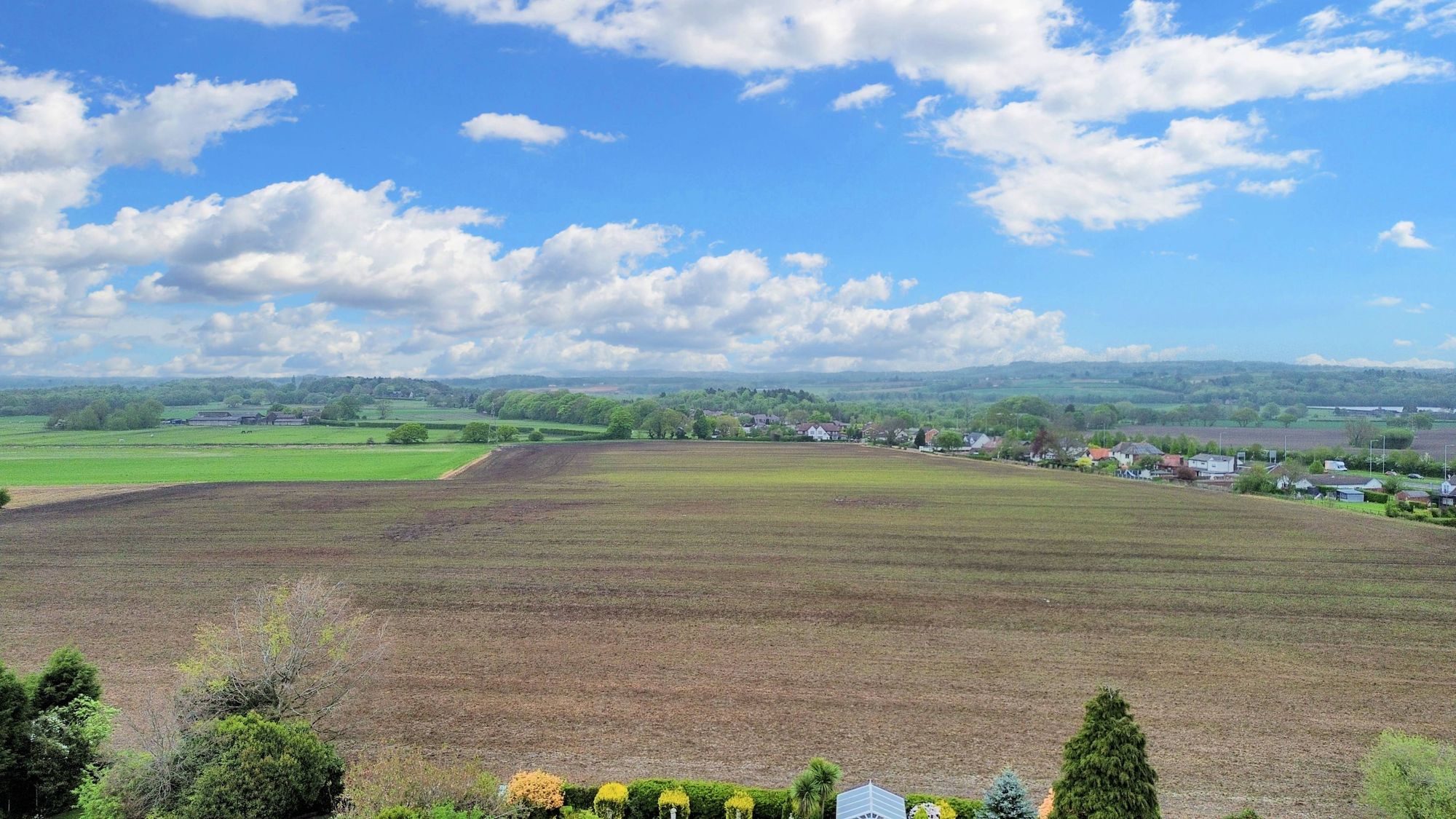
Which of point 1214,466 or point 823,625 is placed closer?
point 823,625

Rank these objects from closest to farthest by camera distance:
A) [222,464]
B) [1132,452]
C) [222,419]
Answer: [222,464] < [1132,452] < [222,419]

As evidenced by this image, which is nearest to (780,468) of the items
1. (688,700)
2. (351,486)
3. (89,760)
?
(351,486)

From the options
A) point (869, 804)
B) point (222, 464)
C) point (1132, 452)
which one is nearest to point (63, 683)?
A: point (869, 804)

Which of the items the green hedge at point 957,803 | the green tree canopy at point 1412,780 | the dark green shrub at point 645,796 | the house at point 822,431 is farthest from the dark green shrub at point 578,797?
the house at point 822,431

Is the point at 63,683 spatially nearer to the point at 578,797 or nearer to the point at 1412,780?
the point at 578,797

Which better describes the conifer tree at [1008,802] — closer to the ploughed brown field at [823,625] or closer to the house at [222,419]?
the ploughed brown field at [823,625]

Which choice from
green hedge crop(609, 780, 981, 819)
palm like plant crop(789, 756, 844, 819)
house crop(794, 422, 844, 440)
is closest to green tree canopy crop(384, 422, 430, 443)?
house crop(794, 422, 844, 440)

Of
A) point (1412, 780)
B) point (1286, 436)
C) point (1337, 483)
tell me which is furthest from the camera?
point (1286, 436)
